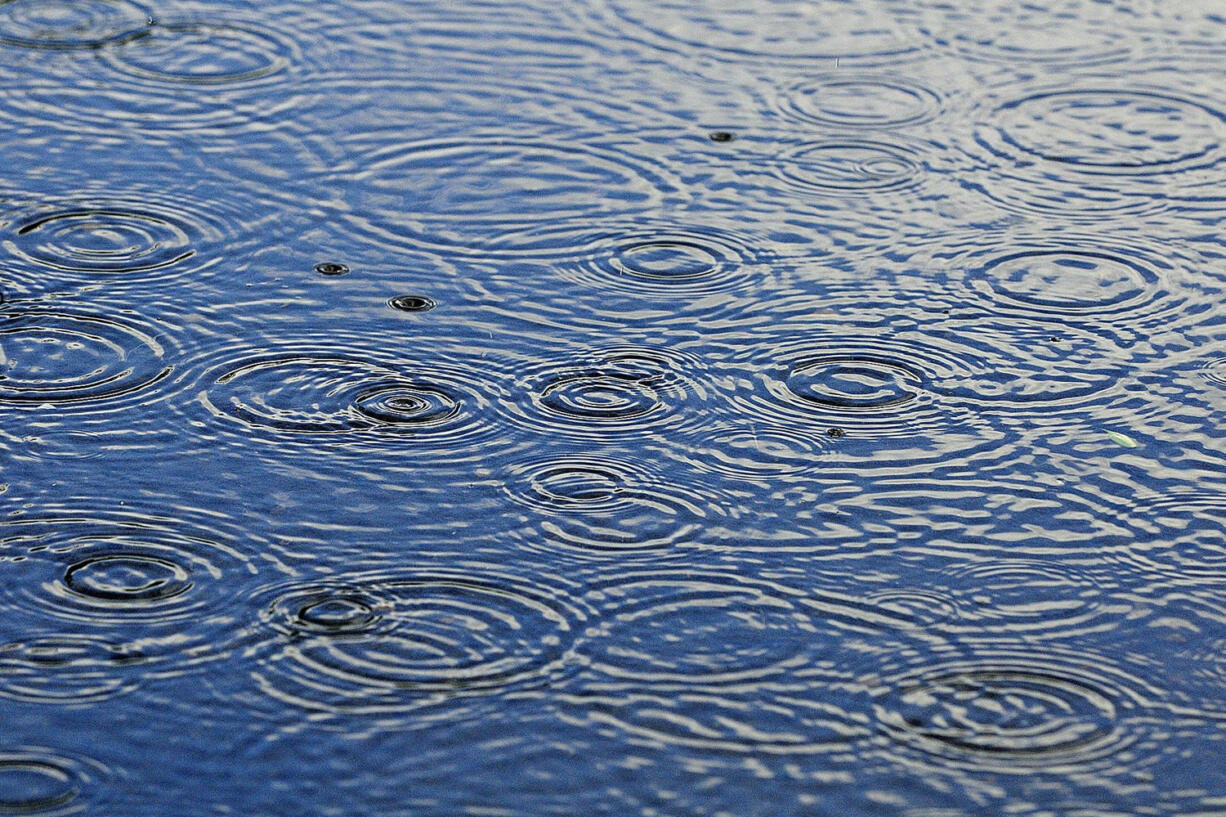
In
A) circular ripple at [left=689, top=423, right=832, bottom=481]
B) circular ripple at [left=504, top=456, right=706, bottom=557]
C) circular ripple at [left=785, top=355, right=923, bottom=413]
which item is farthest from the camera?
circular ripple at [left=785, top=355, right=923, bottom=413]

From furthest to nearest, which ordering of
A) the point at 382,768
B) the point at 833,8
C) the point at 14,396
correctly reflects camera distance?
1. the point at 833,8
2. the point at 14,396
3. the point at 382,768

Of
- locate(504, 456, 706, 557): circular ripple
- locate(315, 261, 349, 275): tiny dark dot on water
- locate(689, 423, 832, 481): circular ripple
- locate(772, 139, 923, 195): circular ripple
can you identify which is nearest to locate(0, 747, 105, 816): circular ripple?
locate(504, 456, 706, 557): circular ripple

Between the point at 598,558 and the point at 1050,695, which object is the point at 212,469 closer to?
A: the point at 598,558

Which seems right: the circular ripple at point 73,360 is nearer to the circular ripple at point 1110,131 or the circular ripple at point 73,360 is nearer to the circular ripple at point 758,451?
the circular ripple at point 758,451

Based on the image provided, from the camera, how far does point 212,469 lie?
14.1ft

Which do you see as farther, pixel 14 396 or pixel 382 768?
pixel 14 396

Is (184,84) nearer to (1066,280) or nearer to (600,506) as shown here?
(600,506)

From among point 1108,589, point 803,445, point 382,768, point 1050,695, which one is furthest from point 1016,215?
point 382,768

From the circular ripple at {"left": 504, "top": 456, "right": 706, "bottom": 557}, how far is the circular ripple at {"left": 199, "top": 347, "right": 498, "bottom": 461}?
21cm

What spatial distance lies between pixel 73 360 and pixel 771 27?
10.8 ft

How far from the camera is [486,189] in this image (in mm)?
5695

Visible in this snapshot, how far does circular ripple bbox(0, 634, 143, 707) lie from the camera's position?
3.55 metres

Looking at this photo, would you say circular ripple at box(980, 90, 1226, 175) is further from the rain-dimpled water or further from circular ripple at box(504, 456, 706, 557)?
circular ripple at box(504, 456, 706, 557)

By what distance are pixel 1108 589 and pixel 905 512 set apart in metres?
0.51
